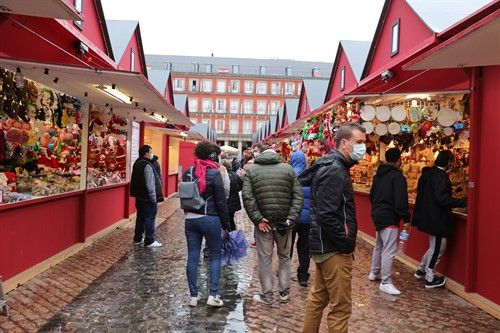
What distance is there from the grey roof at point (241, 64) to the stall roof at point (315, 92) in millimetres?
50540

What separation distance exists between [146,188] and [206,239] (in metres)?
3.57

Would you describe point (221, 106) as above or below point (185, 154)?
above

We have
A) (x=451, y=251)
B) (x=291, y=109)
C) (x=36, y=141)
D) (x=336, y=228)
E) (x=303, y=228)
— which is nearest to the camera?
(x=336, y=228)

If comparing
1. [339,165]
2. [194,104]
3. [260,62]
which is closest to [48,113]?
[339,165]

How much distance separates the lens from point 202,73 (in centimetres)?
7550

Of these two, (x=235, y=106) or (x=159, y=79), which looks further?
(x=235, y=106)

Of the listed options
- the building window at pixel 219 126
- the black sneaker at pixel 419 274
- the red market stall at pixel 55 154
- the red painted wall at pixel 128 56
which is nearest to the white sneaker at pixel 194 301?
the red market stall at pixel 55 154

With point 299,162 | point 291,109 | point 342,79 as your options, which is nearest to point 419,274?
point 299,162

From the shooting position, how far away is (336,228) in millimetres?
3736

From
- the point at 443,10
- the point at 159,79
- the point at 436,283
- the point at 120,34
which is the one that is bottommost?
the point at 436,283

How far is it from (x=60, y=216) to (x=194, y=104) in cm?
6864

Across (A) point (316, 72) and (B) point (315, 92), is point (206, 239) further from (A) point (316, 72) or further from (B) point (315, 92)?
(A) point (316, 72)

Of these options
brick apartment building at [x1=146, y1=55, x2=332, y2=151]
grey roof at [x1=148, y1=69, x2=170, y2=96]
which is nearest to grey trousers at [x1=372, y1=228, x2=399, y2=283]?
grey roof at [x1=148, y1=69, x2=170, y2=96]

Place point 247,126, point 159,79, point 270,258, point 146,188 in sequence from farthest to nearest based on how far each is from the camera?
1. point 247,126
2. point 159,79
3. point 146,188
4. point 270,258
